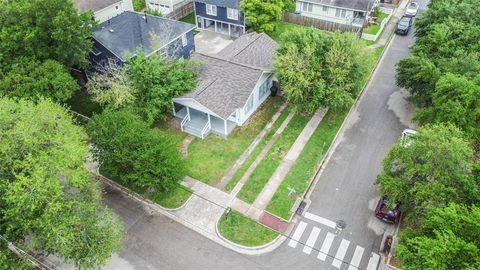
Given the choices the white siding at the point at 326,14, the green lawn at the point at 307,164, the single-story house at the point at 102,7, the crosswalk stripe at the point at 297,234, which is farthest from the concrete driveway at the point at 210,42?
the crosswalk stripe at the point at 297,234

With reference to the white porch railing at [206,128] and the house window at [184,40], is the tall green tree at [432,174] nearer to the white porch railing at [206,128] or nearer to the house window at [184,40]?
the white porch railing at [206,128]

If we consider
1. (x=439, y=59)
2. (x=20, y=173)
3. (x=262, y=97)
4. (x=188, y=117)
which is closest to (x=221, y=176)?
(x=188, y=117)

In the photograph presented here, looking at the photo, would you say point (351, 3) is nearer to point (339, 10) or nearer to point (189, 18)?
point (339, 10)

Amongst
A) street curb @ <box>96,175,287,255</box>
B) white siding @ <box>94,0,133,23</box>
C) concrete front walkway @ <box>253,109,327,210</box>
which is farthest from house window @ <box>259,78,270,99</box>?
white siding @ <box>94,0,133,23</box>

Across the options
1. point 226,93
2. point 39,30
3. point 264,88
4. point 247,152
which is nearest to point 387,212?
point 247,152

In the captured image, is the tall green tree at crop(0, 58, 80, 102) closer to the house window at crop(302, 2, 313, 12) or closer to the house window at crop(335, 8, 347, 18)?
the house window at crop(302, 2, 313, 12)
